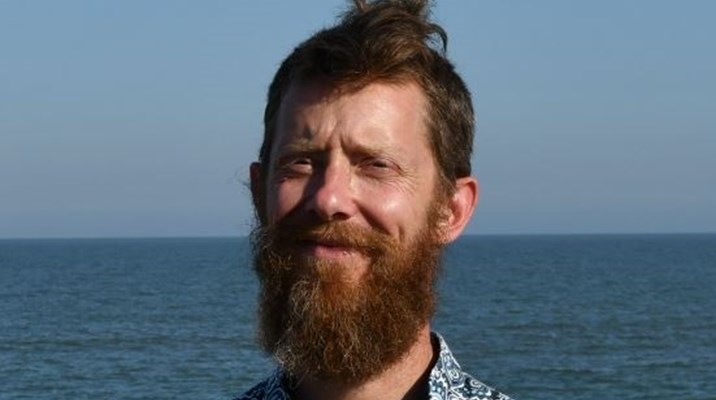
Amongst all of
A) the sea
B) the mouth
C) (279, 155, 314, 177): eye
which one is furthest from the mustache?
the sea

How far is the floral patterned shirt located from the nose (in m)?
0.42

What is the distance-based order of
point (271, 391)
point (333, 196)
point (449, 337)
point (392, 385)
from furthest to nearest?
point (449, 337), point (271, 391), point (392, 385), point (333, 196)

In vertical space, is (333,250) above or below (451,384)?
above

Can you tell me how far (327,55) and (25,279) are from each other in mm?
91949

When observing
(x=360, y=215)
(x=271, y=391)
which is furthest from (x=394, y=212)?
(x=271, y=391)

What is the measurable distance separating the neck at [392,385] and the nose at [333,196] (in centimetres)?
37

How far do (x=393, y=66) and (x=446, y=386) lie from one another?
2.39ft

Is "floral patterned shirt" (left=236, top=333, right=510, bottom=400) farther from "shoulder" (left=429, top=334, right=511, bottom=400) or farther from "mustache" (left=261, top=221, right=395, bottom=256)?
"mustache" (left=261, top=221, right=395, bottom=256)

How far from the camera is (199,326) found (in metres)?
49.2

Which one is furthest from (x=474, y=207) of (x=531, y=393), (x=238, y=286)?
(x=238, y=286)

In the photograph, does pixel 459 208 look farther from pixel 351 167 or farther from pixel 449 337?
pixel 449 337

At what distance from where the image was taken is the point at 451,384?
10.4ft

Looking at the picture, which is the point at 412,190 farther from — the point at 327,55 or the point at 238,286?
the point at 238,286

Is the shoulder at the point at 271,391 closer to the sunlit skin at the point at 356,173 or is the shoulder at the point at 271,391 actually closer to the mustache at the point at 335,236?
the sunlit skin at the point at 356,173
